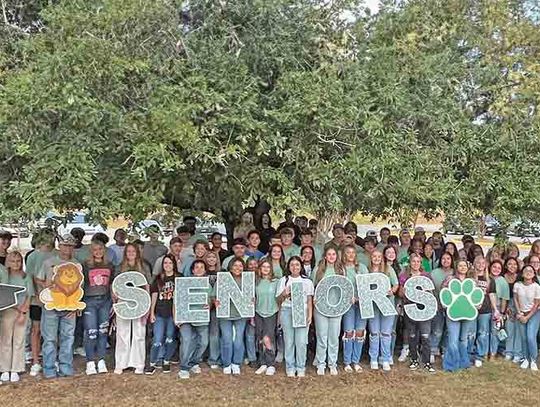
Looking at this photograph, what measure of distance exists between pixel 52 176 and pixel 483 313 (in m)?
5.37

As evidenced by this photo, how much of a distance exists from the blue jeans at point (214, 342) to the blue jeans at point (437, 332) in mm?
2678

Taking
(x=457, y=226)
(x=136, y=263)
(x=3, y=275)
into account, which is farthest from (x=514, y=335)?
(x=3, y=275)

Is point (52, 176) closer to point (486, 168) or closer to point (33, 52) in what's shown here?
point (33, 52)

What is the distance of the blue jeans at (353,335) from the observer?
24.1ft

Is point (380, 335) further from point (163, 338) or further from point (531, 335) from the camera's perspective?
point (163, 338)

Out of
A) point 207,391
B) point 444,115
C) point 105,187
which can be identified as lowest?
point 207,391

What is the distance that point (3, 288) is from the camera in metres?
6.72

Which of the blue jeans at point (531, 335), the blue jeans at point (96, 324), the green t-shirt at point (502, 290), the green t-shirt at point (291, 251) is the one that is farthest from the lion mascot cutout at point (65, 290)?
the blue jeans at point (531, 335)

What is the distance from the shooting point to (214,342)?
7340 millimetres

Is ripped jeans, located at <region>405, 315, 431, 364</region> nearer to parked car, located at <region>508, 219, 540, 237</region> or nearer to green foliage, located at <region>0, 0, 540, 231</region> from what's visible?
green foliage, located at <region>0, 0, 540, 231</region>

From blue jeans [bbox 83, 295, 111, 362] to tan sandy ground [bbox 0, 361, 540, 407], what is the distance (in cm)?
34

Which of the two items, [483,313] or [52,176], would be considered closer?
[52,176]

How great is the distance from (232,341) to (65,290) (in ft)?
6.53

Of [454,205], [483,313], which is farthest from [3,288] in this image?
[483,313]
